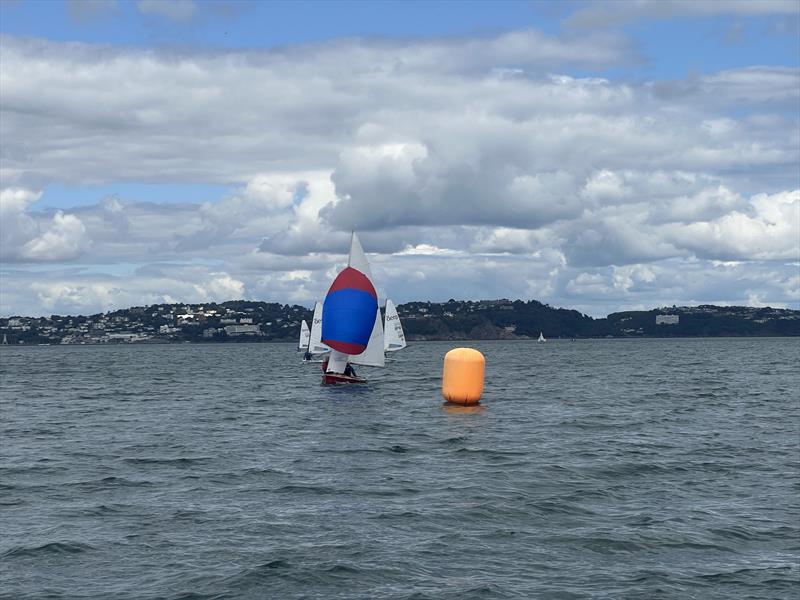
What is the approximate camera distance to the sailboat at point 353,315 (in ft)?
208

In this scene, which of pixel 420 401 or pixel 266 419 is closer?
pixel 266 419

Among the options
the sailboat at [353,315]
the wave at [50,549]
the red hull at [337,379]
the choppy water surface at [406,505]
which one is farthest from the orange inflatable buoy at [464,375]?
the wave at [50,549]

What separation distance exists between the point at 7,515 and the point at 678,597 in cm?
1494

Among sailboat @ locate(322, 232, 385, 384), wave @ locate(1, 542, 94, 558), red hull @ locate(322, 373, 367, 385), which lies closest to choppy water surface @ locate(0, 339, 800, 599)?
wave @ locate(1, 542, 94, 558)

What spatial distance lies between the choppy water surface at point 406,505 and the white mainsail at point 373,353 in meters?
19.3

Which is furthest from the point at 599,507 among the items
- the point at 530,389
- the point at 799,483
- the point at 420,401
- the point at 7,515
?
the point at 530,389

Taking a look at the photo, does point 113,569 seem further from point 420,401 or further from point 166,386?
point 166,386

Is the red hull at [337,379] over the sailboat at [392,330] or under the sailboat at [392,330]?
under

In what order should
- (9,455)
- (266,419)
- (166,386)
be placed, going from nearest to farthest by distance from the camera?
1. (9,455)
2. (266,419)
3. (166,386)

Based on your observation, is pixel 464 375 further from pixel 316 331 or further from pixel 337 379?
pixel 316 331

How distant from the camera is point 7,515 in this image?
22.1 metres

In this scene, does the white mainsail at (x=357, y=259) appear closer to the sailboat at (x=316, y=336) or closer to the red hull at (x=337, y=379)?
the red hull at (x=337, y=379)

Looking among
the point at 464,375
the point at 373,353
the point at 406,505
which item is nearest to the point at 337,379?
the point at 373,353

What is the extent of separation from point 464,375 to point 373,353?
751 inches
